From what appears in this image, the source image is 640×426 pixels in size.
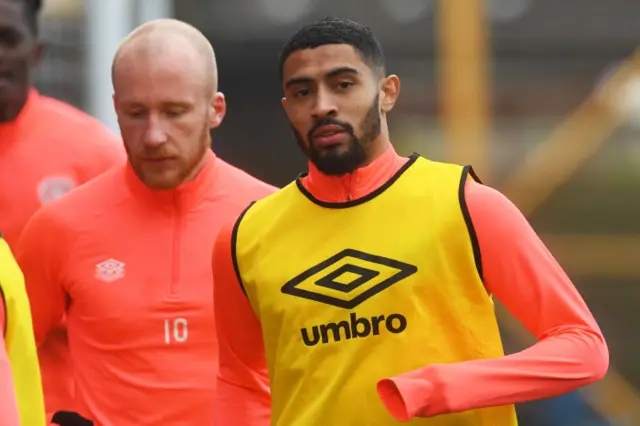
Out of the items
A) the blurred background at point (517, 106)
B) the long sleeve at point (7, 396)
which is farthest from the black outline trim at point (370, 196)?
the blurred background at point (517, 106)

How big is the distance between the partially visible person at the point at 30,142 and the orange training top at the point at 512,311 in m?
1.55

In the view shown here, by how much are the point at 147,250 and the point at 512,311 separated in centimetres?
148

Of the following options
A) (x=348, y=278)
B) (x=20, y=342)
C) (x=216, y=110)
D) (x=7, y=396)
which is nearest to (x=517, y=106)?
(x=216, y=110)

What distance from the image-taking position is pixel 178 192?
16.0 ft

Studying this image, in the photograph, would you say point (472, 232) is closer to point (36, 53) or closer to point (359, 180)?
point (359, 180)

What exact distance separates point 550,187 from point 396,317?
826 cm

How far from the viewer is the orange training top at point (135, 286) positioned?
4.69 m

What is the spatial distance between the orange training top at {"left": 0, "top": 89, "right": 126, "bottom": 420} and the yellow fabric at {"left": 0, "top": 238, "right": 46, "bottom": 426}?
4.41 feet

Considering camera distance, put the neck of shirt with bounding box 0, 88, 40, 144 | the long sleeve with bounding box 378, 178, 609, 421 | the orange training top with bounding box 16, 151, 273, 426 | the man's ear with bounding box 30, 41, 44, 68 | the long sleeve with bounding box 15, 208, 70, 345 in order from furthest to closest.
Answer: the man's ear with bounding box 30, 41, 44, 68 < the neck of shirt with bounding box 0, 88, 40, 144 < the long sleeve with bounding box 15, 208, 70, 345 < the orange training top with bounding box 16, 151, 273, 426 < the long sleeve with bounding box 378, 178, 609, 421

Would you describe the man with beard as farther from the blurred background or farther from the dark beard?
the blurred background

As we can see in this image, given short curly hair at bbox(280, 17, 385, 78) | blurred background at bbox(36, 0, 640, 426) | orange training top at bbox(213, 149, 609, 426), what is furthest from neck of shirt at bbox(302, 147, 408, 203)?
blurred background at bbox(36, 0, 640, 426)

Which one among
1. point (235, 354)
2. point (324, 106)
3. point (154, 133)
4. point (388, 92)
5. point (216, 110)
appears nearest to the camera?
point (324, 106)

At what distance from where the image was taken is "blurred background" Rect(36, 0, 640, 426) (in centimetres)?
1130

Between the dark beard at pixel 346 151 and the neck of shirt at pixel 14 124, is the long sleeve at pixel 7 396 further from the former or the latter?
the neck of shirt at pixel 14 124
